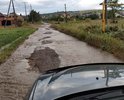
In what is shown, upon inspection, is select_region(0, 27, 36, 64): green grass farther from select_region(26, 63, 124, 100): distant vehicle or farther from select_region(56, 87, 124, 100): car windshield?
select_region(56, 87, 124, 100): car windshield

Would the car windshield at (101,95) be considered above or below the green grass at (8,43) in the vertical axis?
above

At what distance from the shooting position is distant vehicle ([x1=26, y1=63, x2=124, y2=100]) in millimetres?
2574

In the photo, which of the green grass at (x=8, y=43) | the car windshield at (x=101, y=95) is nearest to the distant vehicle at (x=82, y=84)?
the car windshield at (x=101, y=95)

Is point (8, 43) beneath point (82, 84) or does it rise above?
beneath

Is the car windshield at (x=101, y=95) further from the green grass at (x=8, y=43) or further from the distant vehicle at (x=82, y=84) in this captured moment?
the green grass at (x=8, y=43)

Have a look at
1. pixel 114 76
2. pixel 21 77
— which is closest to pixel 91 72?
pixel 114 76

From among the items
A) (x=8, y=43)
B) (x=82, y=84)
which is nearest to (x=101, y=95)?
(x=82, y=84)

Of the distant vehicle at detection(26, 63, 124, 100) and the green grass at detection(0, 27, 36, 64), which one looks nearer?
the distant vehicle at detection(26, 63, 124, 100)

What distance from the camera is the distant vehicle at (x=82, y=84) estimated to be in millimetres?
2574

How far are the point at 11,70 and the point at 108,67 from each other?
25.8ft

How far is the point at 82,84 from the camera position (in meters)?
2.84

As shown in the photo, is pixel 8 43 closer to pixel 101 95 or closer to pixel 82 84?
pixel 82 84

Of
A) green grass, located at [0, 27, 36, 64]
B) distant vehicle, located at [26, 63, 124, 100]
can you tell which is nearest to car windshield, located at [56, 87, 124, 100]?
distant vehicle, located at [26, 63, 124, 100]

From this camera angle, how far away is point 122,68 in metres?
3.49
